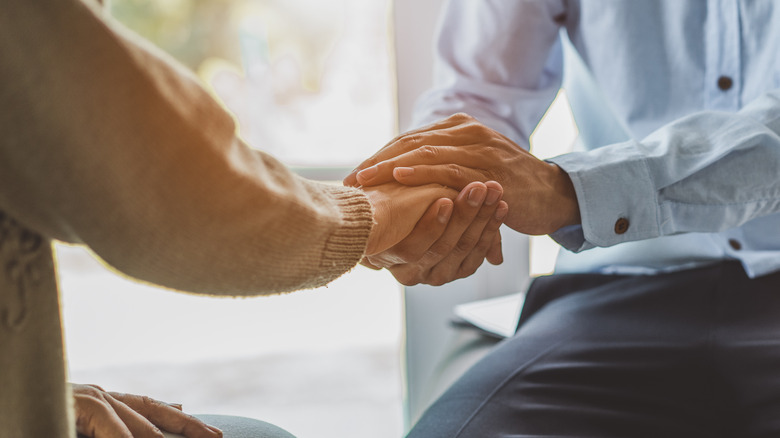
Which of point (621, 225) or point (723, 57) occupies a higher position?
point (723, 57)

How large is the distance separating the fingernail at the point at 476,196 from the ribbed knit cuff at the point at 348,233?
192 mm

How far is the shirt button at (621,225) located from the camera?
3.18 ft

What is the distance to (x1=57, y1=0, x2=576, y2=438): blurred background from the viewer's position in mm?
1841

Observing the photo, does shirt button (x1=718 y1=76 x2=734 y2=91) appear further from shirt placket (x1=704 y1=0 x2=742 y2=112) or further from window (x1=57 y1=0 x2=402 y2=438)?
window (x1=57 y1=0 x2=402 y2=438)

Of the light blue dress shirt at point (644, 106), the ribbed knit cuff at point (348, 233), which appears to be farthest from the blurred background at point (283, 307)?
the ribbed knit cuff at point (348, 233)

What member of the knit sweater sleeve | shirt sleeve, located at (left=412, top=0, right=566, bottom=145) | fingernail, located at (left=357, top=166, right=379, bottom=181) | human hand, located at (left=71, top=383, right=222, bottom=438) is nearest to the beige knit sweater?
the knit sweater sleeve

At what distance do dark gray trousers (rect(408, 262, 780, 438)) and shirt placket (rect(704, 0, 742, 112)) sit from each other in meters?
0.30

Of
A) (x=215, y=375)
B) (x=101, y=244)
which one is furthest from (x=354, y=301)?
(x=101, y=244)

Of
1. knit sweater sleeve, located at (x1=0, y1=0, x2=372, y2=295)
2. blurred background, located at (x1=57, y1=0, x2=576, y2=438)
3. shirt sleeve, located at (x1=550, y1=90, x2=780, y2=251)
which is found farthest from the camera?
blurred background, located at (x1=57, y1=0, x2=576, y2=438)

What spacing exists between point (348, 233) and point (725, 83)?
798 mm

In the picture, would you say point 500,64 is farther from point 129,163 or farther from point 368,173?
point 129,163

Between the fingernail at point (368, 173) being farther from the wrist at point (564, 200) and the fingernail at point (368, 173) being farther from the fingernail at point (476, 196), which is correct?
the wrist at point (564, 200)

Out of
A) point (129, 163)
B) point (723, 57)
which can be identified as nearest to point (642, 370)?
point (723, 57)

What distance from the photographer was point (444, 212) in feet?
2.94
